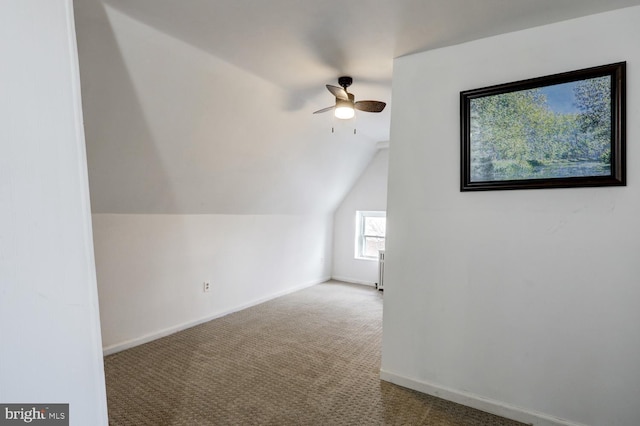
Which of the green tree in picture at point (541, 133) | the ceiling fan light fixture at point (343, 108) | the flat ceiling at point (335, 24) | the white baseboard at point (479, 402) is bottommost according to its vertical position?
the white baseboard at point (479, 402)

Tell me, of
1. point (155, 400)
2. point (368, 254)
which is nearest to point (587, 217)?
point (155, 400)

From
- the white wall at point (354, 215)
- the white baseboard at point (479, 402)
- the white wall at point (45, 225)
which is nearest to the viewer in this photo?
the white wall at point (45, 225)

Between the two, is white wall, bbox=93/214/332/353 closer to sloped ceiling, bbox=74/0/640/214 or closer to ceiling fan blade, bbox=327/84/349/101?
sloped ceiling, bbox=74/0/640/214

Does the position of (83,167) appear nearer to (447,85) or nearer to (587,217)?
(447,85)

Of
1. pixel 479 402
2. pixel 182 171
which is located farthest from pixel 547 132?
pixel 182 171

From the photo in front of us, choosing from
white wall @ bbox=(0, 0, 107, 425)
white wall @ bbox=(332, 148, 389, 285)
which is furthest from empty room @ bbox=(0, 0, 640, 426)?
white wall @ bbox=(332, 148, 389, 285)

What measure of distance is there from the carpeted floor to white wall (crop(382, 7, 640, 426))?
0.26 metres

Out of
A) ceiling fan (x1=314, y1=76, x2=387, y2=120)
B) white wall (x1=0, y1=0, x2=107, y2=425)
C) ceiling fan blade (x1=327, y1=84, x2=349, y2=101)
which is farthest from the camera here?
ceiling fan (x1=314, y1=76, x2=387, y2=120)

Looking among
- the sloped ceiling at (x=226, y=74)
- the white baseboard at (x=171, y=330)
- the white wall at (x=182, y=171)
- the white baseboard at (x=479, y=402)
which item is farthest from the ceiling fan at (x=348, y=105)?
the white baseboard at (x=171, y=330)

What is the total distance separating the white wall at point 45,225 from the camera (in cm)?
91

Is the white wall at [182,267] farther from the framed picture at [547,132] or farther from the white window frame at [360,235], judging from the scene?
the framed picture at [547,132]

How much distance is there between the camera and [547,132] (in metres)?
1.96

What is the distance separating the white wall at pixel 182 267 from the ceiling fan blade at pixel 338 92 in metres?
2.03

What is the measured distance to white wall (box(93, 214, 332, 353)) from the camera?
9.57 feet
